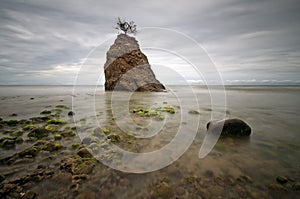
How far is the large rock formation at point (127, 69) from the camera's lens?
26.2 m

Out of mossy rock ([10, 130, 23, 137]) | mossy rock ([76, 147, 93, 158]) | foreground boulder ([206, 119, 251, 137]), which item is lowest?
mossy rock ([76, 147, 93, 158])

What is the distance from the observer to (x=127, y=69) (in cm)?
2656

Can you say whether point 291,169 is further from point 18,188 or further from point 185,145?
point 18,188

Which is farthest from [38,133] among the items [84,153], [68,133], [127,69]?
[127,69]

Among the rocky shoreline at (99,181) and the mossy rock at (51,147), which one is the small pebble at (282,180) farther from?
the mossy rock at (51,147)

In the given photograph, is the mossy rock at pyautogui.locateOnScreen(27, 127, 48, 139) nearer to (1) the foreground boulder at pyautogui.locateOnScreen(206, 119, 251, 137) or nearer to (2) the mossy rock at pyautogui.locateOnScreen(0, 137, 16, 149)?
(2) the mossy rock at pyautogui.locateOnScreen(0, 137, 16, 149)

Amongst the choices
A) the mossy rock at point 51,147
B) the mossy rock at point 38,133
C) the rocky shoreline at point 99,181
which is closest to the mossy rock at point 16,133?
the mossy rock at point 38,133

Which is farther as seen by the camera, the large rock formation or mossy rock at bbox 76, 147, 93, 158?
the large rock formation

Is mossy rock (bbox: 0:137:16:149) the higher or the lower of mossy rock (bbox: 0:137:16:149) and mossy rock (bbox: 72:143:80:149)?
the higher

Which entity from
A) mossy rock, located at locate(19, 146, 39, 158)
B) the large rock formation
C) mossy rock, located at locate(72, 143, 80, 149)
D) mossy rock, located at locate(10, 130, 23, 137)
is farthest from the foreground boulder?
the large rock formation

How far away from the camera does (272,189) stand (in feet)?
7.99

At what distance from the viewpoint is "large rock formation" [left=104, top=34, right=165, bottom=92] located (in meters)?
26.2

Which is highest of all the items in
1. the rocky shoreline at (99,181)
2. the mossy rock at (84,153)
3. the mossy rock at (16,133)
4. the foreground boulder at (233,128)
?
the foreground boulder at (233,128)

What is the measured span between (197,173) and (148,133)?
256cm
